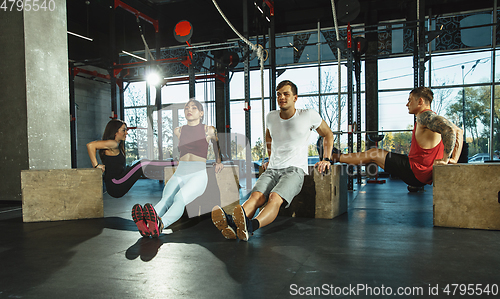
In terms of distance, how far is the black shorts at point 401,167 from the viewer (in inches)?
109

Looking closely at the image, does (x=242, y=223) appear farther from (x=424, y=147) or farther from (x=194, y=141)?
(x=424, y=147)

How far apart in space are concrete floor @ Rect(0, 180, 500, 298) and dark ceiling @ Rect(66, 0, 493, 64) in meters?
5.86

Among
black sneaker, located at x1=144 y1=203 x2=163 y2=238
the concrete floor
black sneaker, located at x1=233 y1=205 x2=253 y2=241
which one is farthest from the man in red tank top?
black sneaker, located at x1=144 y1=203 x2=163 y2=238

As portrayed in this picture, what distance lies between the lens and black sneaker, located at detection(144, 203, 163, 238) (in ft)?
7.04

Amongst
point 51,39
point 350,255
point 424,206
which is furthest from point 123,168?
point 424,206

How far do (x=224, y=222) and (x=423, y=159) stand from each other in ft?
5.72

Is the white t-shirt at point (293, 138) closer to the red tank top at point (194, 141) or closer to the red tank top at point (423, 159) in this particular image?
the red tank top at point (194, 141)

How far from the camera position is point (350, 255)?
1.76 metres

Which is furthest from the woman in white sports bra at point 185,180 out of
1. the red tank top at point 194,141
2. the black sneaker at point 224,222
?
the black sneaker at point 224,222

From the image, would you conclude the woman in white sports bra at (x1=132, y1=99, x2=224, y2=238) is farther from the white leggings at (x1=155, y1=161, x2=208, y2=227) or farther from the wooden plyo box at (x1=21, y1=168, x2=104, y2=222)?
the wooden plyo box at (x1=21, y1=168, x2=104, y2=222)

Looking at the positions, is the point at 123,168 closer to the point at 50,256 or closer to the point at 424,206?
the point at 50,256

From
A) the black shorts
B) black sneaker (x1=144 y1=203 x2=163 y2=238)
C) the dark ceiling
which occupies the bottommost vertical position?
black sneaker (x1=144 y1=203 x2=163 y2=238)

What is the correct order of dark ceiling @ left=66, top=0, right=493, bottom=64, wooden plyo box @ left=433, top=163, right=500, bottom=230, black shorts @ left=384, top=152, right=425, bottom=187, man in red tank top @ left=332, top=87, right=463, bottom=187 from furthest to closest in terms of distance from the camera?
1. dark ceiling @ left=66, top=0, right=493, bottom=64
2. black shorts @ left=384, top=152, right=425, bottom=187
3. man in red tank top @ left=332, top=87, right=463, bottom=187
4. wooden plyo box @ left=433, top=163, right=500, bottom=230

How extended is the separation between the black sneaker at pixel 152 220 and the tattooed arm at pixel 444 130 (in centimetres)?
209
